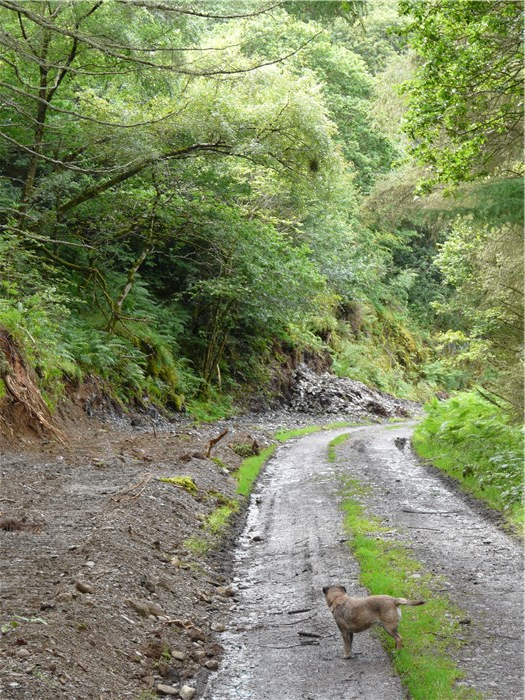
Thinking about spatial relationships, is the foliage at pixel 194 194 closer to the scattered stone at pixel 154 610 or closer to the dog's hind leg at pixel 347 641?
the dog's hind leg at pixel 347 641

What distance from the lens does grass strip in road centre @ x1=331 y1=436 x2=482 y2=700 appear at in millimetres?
5328

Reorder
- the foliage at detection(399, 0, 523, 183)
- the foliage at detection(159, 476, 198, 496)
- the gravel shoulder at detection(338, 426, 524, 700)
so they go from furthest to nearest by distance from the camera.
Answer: the foliage at detection(159, 476, 198, 496)
the foliage at detection(399, 0, 523, 183)
the gravel shoulder at detection(338, 426, 524, 700)

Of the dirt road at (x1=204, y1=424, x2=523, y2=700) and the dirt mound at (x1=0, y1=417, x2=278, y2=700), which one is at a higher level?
the dirt mound at (x1=0, y1=417, x2=278, y2=700)

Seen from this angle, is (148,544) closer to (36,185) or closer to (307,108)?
(36,185)

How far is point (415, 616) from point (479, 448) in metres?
8.86

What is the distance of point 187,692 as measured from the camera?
548 cm

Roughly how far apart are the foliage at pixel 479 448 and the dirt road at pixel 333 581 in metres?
0.47

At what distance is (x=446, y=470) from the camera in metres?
15.0

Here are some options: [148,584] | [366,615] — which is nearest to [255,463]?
[148,584]

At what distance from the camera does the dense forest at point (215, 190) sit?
35.6 feet

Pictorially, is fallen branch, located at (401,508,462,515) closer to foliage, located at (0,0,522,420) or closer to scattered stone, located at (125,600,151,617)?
foliage, located at (0,0,522,420)

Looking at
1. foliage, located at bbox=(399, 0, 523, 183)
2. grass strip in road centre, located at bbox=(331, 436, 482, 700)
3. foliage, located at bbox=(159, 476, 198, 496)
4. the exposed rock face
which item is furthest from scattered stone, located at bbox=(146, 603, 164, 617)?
the exposed rock face

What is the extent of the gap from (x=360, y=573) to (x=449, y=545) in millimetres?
1838

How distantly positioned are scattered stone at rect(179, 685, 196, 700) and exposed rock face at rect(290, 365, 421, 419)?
80.4 feet
